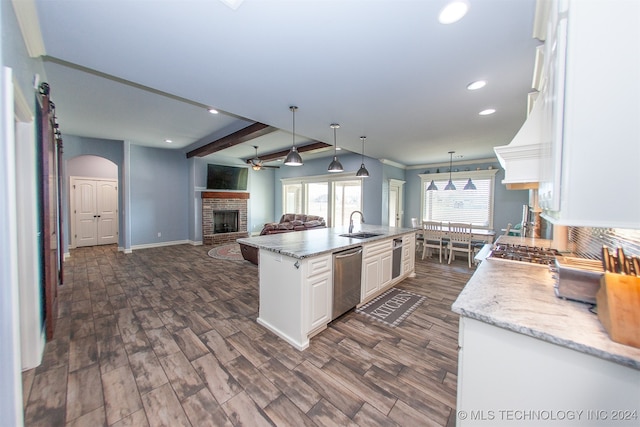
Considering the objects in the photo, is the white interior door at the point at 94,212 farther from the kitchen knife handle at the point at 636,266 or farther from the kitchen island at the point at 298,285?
the kitchen knife handle at the point at 636,266

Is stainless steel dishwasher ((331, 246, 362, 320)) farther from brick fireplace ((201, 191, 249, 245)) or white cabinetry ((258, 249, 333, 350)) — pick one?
brick fireplace ((201, 191, 249, 245))

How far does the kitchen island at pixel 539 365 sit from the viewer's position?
2.77ft

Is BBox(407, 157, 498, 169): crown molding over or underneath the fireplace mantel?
over

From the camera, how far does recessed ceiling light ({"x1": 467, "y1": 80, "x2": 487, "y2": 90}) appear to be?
225 centimetres

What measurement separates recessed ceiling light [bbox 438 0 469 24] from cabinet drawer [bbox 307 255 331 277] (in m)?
1.96

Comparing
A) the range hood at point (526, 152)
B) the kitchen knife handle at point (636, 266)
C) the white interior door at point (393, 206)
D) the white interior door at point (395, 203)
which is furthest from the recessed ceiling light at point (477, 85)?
the white interior door at point (393, 206)

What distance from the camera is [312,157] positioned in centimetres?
741

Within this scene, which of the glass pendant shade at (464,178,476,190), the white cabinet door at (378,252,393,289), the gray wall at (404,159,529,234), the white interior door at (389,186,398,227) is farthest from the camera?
the white interior door at (389,186,398,227)

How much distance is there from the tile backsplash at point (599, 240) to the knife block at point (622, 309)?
2.14ft

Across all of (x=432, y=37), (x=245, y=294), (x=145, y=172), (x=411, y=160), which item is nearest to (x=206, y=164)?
(x=145, y=172)

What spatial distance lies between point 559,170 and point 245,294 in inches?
137

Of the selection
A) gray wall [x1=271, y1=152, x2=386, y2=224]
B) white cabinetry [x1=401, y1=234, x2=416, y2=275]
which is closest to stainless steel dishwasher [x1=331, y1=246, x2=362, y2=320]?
white cabinetry [x1=401, y1=234, x2=416, y2=275]

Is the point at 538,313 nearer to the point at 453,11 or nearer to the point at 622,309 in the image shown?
the point at 622,309

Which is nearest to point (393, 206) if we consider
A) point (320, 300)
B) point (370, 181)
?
point (370, 181)
